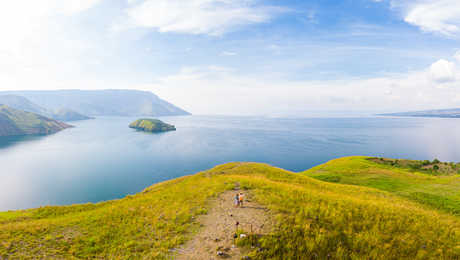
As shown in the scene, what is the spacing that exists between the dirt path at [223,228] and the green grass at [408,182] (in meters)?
21.9

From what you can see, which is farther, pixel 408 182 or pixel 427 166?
pixel 427 166

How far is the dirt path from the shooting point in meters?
9.91

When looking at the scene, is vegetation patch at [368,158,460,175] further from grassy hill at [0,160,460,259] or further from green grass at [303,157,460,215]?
grassy hill at [0,160,460,259]

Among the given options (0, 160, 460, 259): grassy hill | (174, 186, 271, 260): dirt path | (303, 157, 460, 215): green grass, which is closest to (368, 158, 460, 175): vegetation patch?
(303, 157, 460, 215): green grass

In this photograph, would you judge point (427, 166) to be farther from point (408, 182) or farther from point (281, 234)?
point (281, 234)

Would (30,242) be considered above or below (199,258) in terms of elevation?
below

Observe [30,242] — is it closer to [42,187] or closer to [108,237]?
[108,237]

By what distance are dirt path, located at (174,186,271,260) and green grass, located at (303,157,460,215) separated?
21896mm

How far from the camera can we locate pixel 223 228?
12.1 meters

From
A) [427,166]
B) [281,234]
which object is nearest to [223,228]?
[281,234]

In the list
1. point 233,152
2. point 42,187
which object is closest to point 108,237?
point 42,187

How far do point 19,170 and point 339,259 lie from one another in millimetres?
130833

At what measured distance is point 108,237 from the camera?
42.0 feet

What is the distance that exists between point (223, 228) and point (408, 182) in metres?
37.7
